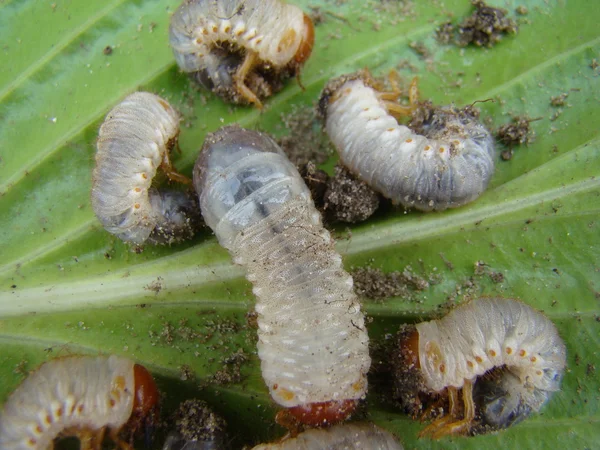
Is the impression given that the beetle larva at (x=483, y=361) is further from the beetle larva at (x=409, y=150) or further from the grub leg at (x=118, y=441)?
the grub leg at (x=118, y=441)

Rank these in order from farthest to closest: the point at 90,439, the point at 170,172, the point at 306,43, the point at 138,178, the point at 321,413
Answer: the point at 306,43
the point at 170,172
the point at 138,178
the point at 90,439
the point at 321,413

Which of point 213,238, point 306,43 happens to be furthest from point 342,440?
point 306,43

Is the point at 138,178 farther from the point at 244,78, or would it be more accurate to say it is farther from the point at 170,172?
the point at 244,78

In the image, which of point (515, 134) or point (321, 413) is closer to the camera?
point (321, 413)

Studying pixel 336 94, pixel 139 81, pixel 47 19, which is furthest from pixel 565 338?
pixel 47 19

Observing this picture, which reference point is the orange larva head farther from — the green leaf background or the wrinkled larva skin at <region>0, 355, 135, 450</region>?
the wrinkled larva skin at <region>0, 355, 135, 450</region>

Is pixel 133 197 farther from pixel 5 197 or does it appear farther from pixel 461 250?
pixel 461 250
